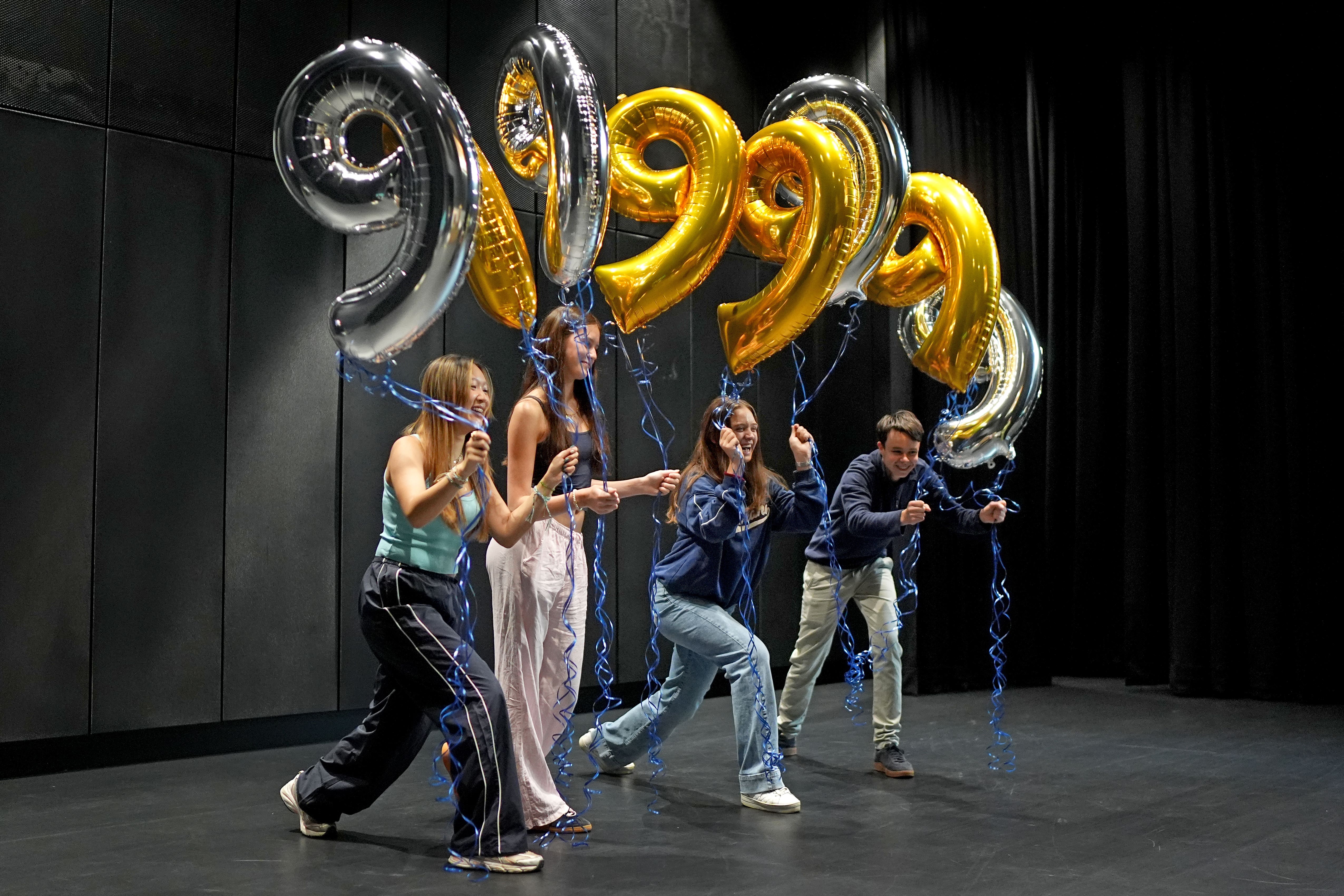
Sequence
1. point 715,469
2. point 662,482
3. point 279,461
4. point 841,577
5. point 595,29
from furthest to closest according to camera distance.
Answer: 1. point 595,29
2. point 279,461
3. point 841,577
4. point 715,469
5. point 662,482

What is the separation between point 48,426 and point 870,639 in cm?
354

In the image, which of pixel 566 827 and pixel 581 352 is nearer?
pixel 581 352

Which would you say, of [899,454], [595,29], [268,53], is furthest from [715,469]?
[595,29]

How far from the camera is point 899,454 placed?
4.86 meters

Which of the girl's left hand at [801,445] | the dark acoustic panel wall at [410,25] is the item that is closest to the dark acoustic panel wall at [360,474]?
the dark acoustic panel wall at [410,25]

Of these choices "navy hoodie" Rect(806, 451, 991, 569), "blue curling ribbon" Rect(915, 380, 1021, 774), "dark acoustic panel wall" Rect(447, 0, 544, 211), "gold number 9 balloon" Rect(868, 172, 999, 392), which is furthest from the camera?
"dark acoustic panel wall" Rect(447, 0, 544, 211)

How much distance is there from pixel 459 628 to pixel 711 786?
4.72ft

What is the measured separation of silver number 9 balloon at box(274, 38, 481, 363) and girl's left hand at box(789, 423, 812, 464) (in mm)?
1615

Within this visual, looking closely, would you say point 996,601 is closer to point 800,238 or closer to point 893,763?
point 893,763

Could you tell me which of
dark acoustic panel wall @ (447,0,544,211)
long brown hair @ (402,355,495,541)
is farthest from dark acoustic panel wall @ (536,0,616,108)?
long brown hair @ (402,355,495,541)

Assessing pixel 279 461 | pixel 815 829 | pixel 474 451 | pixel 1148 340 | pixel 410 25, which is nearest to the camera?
pixel 474 451

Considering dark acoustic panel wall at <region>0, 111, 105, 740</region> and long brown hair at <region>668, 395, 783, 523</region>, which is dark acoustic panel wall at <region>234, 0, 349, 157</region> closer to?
dark acoustic panel wall at <region>0, 111, 105, 740</region>

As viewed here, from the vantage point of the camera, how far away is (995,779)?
4.56m

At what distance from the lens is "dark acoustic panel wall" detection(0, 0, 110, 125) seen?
16.0 ft
